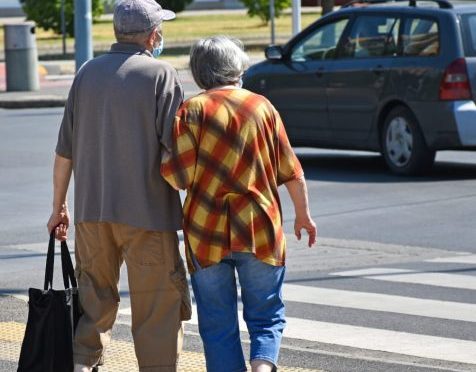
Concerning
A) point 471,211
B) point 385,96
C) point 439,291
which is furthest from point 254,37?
point 439,291

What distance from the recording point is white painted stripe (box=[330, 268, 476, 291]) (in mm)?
8758

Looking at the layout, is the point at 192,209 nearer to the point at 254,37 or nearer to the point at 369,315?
the point at 369,315

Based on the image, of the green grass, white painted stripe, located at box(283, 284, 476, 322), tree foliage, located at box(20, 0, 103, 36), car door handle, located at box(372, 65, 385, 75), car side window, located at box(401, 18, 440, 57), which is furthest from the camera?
tree foliage, located at box(20, 0, 103, 36)

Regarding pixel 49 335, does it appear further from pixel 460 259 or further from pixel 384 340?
pixel 460 259

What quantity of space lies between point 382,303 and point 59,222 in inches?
118

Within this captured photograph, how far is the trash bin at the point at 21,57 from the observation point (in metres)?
26.5

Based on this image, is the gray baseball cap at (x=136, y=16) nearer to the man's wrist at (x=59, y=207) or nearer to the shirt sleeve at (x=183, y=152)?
the shirt sleeve at (x=183, y=152)

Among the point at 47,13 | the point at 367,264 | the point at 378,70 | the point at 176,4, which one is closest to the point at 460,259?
the point at 367,264

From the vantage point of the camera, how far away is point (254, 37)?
140 feet

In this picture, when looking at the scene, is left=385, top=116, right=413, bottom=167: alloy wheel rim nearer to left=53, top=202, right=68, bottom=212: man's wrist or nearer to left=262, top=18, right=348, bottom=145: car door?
left=262, top=18, right=348, bottom=145: car door

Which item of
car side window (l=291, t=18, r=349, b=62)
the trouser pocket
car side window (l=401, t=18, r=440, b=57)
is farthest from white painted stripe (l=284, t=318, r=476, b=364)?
car side window (l=291, t=18, r=349, b=62)

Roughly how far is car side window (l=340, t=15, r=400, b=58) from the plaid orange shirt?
9.36 metres

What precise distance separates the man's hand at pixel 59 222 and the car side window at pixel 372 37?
30.1 feet

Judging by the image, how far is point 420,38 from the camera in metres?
14.2
